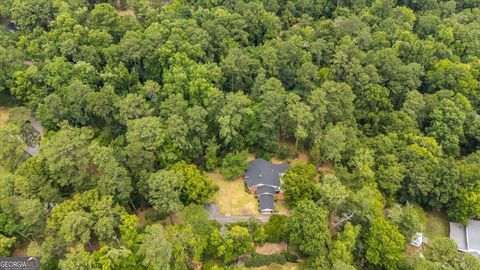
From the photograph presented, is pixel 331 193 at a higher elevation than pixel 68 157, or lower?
lower

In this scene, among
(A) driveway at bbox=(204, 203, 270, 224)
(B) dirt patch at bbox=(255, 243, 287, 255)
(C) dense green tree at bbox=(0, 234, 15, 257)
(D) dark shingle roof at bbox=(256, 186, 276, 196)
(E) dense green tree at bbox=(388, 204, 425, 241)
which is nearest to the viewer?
(C) dense green tree at bbox=(0, 234, 15, 257)

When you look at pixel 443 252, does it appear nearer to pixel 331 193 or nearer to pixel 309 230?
pixel 331 193

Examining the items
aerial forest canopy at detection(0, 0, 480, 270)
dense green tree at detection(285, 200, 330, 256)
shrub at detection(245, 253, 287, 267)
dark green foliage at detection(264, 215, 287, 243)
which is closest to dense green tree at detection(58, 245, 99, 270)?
aerial forest canopy at detection(0, 0, 480, 270)

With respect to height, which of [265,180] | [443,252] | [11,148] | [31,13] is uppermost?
[31,13]

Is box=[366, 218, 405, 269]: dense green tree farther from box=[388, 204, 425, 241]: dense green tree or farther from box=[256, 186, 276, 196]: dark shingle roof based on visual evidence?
box=[256, 186, 276, 196]: dark shingle roof

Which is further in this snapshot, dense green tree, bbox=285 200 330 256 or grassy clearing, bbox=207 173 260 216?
grassy clearing, bbox=207 173 260 216

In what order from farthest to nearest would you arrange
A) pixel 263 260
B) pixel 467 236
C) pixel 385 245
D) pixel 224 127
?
pixel 224 127 < pixel 467 236 < pixel 263 260 < pixel 385 245

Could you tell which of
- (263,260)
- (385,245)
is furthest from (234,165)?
(385,245)
